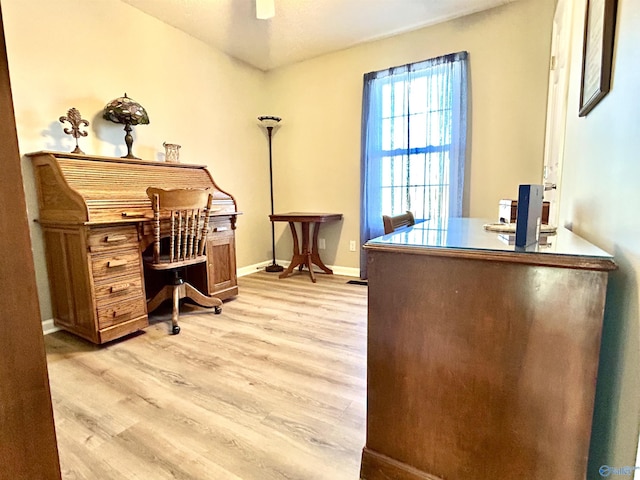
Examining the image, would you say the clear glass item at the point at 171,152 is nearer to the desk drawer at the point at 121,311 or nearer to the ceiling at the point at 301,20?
the ceiling at the point at 301,20

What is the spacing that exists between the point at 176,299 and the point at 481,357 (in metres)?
2.05

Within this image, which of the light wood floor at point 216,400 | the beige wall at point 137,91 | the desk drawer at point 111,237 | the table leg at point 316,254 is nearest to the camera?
the light wood floor at point 216,400

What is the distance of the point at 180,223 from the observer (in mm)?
2221

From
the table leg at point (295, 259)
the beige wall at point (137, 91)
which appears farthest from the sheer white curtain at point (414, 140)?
the beige wall at point (137, 91)

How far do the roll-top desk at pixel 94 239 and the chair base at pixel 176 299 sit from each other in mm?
156

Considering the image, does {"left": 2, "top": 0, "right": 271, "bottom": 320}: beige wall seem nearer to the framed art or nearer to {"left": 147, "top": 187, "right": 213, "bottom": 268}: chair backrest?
{"left": 147, "top": 187, "right": 213, "bottom": 268}: chair backrest

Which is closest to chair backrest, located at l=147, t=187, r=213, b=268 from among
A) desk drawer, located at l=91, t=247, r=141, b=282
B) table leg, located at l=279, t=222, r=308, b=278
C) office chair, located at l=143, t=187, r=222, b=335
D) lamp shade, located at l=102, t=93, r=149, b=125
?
office chair, located at l=143, t=187, r=222, b=335

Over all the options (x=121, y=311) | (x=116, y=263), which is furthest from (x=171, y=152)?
(x=121, y=311)

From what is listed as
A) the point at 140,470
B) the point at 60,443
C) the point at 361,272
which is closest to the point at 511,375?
the point at 140,470

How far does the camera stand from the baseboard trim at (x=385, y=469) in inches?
36.9

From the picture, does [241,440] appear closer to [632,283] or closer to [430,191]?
[632,283]

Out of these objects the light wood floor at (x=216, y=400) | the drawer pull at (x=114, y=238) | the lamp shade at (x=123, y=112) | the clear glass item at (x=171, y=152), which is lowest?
the light wood floor at (x=216, y=400)

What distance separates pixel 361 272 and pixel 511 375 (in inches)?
108

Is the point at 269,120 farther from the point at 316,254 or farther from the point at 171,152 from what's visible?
the point at 316,254
